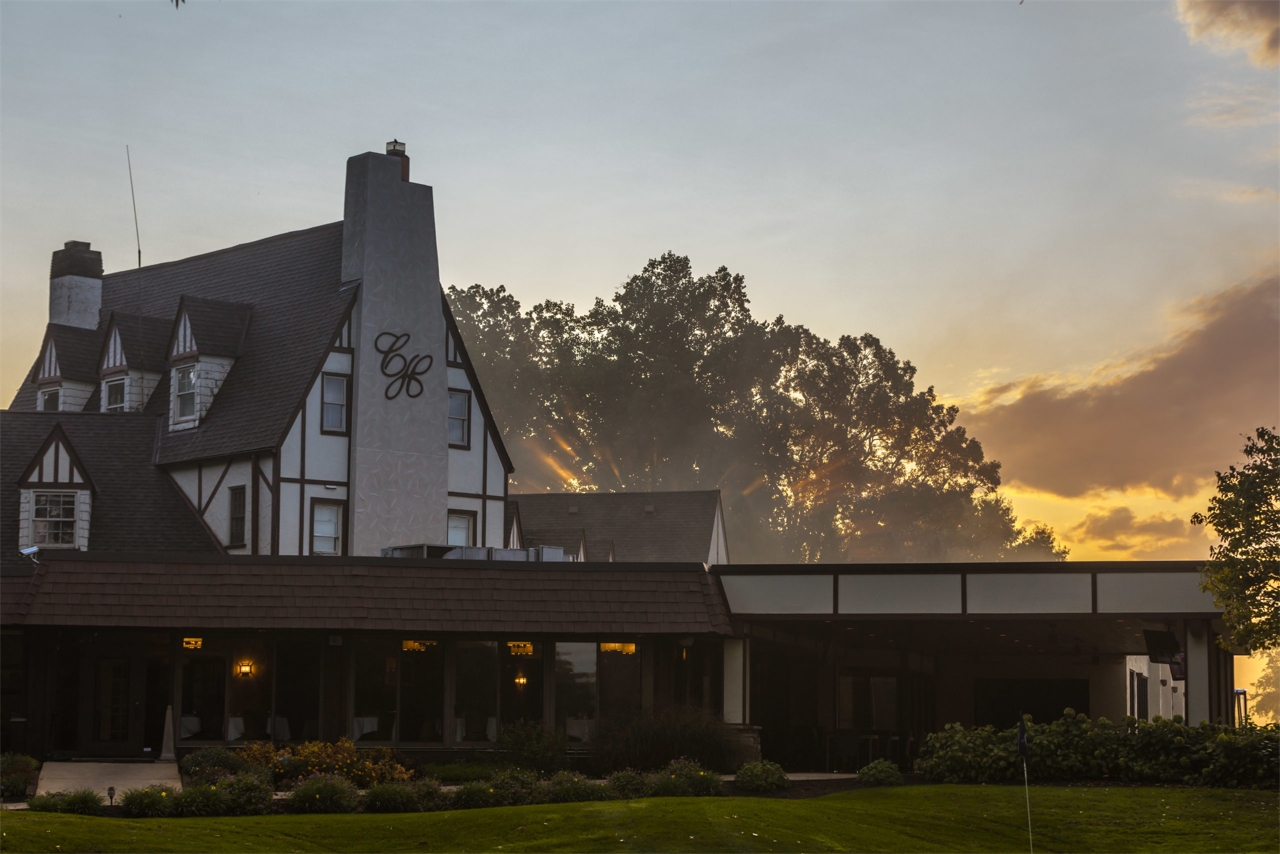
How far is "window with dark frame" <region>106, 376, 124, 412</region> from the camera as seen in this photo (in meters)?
40.8

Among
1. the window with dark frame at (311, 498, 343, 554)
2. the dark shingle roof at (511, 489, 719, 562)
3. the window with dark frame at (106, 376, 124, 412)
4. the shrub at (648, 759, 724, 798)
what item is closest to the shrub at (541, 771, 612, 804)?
the shrub at (648, 759, 724, 798)

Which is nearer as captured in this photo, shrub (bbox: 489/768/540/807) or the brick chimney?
shrub (bbox: 489/768/540/807)

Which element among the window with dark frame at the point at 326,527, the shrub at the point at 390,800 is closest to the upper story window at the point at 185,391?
the window with dark frame at the point at 326,527

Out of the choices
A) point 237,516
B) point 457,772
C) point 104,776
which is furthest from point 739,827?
point 237,516

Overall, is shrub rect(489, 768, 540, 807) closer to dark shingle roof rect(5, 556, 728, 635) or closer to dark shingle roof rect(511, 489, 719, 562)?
dark shingle roof rect(5, 556, 728, 635)

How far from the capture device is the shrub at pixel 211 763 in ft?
83.1

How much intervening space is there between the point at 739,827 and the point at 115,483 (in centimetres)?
2315

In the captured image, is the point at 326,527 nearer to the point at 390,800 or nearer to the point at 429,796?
the point at 429,796

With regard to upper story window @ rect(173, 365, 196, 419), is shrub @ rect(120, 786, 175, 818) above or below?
below

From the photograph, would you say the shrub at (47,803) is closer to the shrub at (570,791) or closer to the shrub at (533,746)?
the shrub at (570,791)

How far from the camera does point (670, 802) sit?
21.5 metres

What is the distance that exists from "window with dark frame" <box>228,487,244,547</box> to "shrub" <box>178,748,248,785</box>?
9567 mm

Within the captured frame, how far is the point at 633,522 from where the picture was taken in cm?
5338

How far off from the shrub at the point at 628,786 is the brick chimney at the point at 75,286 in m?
28.0
